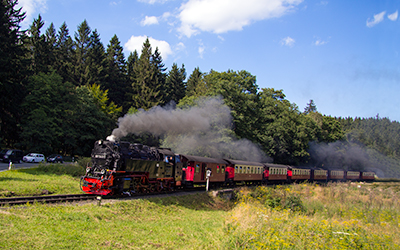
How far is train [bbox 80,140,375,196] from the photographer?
49.7 ft

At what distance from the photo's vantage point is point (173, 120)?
24922 millimetres

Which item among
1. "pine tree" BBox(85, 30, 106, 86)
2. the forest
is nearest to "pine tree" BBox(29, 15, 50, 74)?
the forest

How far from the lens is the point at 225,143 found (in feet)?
121

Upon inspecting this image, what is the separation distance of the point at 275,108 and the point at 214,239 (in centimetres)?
4770

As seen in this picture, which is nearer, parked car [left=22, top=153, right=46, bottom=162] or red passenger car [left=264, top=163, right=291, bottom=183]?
parked car [left=22, top=153, right=46, bottom=162]

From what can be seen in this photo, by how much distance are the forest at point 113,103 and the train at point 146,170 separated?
7.30m

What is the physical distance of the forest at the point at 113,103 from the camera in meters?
38.6

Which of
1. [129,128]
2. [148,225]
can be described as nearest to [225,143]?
[129,128]

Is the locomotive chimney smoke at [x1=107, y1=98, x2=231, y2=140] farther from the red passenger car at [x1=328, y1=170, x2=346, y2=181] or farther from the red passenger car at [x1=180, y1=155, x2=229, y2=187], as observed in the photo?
the red passenger car at [x1=328, y1=170, x2=346, y2=181]

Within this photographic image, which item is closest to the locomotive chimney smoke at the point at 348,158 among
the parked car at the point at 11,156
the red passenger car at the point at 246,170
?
the red passenger car at the point at 246,170

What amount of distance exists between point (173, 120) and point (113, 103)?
1289 inches

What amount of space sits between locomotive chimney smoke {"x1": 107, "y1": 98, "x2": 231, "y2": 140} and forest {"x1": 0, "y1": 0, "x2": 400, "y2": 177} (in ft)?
6.72

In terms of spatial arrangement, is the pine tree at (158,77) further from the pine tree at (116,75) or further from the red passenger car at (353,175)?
the red passenger car at (353,175)

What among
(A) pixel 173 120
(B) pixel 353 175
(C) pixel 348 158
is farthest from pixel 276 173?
(C) pixel 348 158
